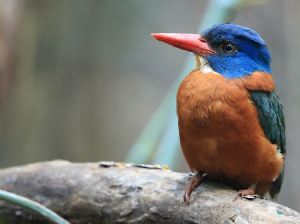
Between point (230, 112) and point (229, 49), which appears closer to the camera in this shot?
point (230, 112)

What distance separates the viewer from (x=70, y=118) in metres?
6.15

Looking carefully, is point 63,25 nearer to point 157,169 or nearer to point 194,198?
point 157,169

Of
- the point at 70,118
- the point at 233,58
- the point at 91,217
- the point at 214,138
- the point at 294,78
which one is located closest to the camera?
the point at 214,138

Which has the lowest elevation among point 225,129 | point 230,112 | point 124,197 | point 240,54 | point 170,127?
point 124,197

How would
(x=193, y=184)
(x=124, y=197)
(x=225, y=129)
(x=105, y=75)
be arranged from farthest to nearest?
1. (x=105, y=75)
2. (x=124, y=197)
3. (x=193, y=184)
4. (x=225, y=129)

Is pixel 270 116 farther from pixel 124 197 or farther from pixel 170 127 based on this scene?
pixel 124 197

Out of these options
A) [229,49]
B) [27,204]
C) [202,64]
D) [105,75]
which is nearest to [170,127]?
[202,64]

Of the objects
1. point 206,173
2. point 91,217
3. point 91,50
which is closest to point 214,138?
point 206,173

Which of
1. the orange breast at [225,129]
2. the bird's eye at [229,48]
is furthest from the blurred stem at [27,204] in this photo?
the bird's eye at [229,48]

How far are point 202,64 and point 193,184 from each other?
2.93ft

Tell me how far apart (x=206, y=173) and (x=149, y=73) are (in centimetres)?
416

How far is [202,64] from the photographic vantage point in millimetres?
2363

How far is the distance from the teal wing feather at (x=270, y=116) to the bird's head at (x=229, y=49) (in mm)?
189

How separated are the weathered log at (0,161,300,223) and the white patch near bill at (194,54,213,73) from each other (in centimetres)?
83
